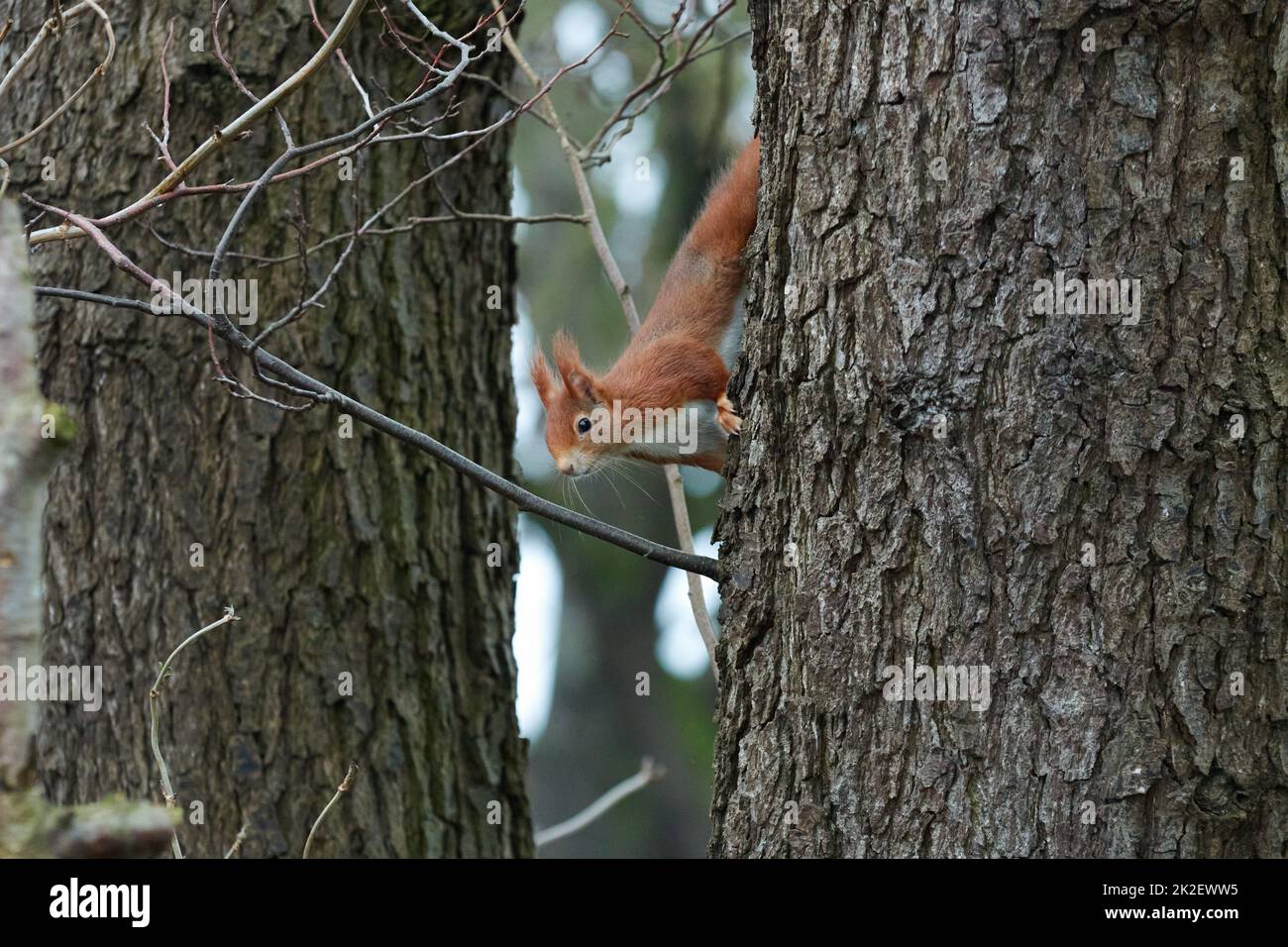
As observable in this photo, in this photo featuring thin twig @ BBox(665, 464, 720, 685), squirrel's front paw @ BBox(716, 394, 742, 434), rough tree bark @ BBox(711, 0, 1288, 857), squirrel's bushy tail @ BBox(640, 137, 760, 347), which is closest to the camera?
rough tree bark @ BBox(711, 0, 1288, 857)

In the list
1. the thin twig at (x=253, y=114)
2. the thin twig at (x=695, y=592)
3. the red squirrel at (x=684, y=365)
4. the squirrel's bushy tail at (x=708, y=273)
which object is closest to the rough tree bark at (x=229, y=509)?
the red squirrel at (x=684, y=365)

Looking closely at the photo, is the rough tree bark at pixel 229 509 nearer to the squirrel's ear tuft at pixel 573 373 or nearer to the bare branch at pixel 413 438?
the squirrel's ear tuft at pixel 573 373

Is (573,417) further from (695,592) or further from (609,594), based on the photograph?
(609,594)

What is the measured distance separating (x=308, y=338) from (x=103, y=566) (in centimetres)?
84

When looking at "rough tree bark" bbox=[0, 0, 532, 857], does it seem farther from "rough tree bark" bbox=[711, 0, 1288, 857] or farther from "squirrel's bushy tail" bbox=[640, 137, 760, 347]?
"rough tree bark" bbox=[711, 0, 1288, 857]

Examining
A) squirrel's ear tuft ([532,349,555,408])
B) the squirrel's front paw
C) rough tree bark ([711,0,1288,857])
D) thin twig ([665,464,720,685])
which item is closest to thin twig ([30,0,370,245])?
rough tree bark ([711,0,1288,857])

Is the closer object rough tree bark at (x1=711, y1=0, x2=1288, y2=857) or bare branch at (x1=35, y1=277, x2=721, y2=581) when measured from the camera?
rough tree bark at (x1=711, y1=0, x2=1288, y2=857)

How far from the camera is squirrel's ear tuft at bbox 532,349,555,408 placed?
3809 mm

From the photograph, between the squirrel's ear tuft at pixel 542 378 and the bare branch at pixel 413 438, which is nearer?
the bare branch at pixel 413 438

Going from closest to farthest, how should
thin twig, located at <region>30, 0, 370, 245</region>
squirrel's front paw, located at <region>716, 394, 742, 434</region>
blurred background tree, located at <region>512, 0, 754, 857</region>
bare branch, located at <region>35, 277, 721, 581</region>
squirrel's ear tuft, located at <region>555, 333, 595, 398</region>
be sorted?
thin twig, located at <region>30, 0, 370, 245</region>, bare branch, located at <region>35, 277, 721, 581</region>, squirrel's front paw, located at <region>716, 394, 742, 434</region>, squirrel's ear tuft, located at <region>555, 333, 595, 398</region>, blurred background tree, located at <region>512, 0, 754, 857</region>

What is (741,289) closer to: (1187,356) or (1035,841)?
(1187,356)

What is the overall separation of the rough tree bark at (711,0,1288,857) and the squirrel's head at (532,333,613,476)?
1643mm

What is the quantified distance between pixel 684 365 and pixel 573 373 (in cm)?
43

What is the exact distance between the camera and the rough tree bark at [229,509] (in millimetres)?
3455
